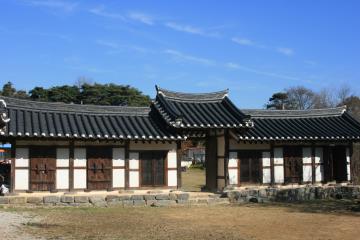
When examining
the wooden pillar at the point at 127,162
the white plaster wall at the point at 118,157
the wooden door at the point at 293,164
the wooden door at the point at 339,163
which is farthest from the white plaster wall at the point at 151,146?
the wooden door at the point at 339,163

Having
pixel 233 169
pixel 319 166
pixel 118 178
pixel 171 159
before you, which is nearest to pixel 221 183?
pixel 233 169

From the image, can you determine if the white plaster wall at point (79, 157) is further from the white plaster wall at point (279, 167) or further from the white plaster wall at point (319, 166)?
the white plaster wall at point (319, 166)

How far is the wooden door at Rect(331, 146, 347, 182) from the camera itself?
25359 mm

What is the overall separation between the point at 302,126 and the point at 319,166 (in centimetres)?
225

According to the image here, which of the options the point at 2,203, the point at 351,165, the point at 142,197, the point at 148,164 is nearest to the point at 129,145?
the point at 148,164

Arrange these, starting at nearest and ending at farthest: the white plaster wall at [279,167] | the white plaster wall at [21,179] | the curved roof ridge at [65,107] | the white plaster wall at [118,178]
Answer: the white plaster wall at [21,179] → the curved roof ridge at [65,107] → the white plaster wall at [118,178] → the white plaster wall at [279,167]

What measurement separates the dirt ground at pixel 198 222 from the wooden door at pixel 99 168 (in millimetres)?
2274

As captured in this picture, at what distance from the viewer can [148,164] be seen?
70.1 feet

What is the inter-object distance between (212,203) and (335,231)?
8.01m

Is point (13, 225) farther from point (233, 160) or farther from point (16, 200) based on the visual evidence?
point (233, 160)

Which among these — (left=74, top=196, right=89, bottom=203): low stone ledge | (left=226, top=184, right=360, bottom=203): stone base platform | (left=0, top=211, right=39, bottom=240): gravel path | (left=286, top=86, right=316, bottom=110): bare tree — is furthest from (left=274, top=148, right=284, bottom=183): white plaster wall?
(left=286, top=86, right=316, bottom=110): bare tree

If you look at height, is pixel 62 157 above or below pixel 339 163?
above

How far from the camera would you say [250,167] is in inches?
917

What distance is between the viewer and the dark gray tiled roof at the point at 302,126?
2322 cm
